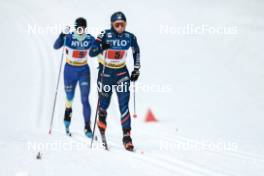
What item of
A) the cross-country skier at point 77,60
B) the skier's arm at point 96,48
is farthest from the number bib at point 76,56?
the skier's arm at point 96,48

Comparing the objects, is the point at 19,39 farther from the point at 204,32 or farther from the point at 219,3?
the point at 219,3

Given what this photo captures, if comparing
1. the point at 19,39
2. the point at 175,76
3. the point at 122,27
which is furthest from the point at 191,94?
the point at 19,39

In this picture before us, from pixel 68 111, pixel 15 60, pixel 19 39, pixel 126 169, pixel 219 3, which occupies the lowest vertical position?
pixel 126 169

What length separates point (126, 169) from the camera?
18.4ft

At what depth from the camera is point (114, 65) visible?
693 cm

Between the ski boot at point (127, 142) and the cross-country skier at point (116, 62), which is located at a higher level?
the cross-country skier at point (116, 62)

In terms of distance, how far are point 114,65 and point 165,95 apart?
4957 millimetres

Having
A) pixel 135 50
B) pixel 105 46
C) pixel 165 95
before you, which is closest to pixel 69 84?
pixel 105 46

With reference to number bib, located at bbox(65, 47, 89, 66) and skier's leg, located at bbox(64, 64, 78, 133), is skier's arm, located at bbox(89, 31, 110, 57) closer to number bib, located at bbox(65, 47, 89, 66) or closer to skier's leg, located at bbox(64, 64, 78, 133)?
number bib, located at bbox(65, 47, 89, 66)

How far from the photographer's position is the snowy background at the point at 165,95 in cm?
598

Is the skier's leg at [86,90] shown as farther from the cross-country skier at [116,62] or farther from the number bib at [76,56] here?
the cross-country skier at [116,62]

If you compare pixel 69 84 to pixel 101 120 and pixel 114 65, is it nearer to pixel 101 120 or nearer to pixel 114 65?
pixel 101 120

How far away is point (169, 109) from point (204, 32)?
851cm

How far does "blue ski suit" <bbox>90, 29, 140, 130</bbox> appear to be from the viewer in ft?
22.0
